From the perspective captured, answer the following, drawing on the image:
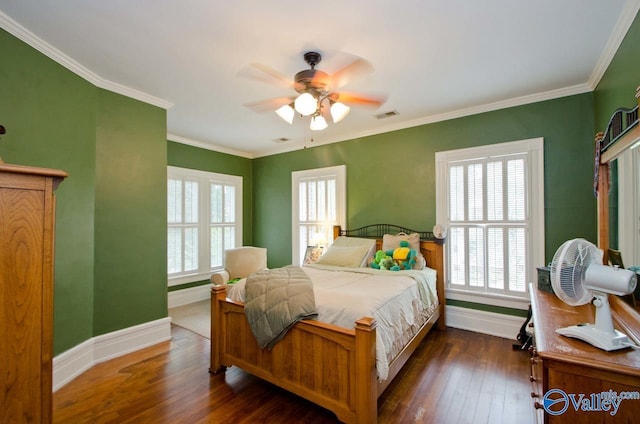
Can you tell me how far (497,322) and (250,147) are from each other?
4.50 m

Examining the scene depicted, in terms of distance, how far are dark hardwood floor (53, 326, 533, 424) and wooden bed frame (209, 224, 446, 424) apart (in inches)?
6.5

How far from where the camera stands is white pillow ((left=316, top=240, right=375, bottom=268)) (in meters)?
3.51

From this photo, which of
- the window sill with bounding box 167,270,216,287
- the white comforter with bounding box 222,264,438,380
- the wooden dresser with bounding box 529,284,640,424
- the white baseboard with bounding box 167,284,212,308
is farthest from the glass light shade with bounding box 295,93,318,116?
the white baseboard with bounding box 167,284,212,308

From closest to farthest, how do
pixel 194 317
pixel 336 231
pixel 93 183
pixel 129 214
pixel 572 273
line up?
pixel 572 273
pixel 93 183
pixel 129 214
pixel 194 317
pixel 336 231

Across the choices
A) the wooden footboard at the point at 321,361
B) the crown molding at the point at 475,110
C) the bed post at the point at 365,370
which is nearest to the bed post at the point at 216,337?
the wooden footboard at the point at 321,361

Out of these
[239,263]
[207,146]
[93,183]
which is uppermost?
[207,146]

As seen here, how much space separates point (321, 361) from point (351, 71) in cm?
203

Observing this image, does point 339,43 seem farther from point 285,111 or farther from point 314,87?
point 285,111

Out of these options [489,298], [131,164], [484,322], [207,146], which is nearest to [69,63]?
[131,164]

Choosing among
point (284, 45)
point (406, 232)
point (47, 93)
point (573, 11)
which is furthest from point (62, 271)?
point (573, 11)

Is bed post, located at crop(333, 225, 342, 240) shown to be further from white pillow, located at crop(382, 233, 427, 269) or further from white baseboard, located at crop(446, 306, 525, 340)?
white baseboard, located at crop(446, 306, 525, 340)

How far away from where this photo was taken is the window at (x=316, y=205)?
14.8ft

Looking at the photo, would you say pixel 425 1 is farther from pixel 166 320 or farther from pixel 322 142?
pixel 166 320

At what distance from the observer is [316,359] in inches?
76.0
